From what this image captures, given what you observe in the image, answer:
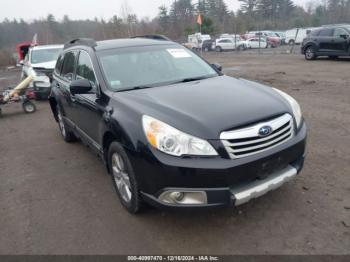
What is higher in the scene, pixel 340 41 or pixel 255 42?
pixel 340 41

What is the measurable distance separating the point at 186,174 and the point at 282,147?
98cm

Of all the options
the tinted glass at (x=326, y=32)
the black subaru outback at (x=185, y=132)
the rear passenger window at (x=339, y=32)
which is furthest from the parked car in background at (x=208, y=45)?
the black subaru outback at (x=185, y=132)

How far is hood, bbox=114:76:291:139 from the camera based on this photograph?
2651 millimetres

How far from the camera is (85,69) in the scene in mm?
4133

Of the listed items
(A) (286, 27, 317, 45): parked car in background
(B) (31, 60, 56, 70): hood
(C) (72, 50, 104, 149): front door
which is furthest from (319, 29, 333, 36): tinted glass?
(A) (286, 27, 317, 45): parked car in background

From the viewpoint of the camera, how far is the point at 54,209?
11.8 ft

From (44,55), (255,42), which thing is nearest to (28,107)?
(44,55)

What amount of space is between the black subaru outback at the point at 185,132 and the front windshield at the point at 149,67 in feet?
0.04

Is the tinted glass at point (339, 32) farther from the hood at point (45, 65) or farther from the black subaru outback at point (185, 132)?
the black subaru outback at point (185, 132)

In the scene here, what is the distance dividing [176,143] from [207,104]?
1.93ft

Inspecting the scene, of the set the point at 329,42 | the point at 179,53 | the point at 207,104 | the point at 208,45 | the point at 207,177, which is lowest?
the point at 208,45

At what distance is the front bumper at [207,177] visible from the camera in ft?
8.29

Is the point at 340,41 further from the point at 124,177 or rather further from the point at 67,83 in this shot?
the point at 124,177

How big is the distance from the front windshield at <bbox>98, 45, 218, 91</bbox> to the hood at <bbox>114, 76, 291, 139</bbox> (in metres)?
0.29
